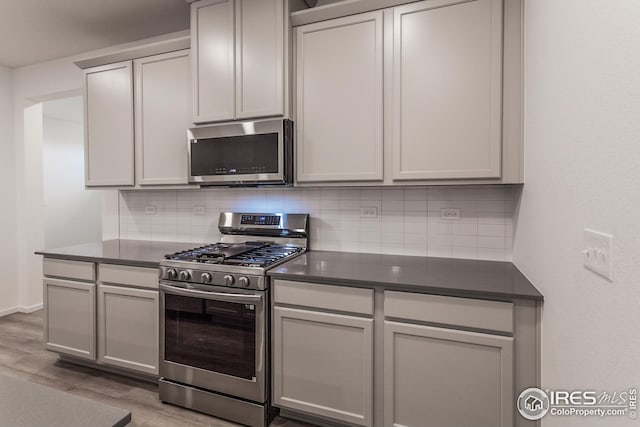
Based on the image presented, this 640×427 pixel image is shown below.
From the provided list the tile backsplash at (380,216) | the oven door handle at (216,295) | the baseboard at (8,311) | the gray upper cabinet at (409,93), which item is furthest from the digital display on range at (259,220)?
the baseboard at (8,311)

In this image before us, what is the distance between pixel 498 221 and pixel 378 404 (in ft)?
4.20

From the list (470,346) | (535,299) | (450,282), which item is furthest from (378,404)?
(535,299)

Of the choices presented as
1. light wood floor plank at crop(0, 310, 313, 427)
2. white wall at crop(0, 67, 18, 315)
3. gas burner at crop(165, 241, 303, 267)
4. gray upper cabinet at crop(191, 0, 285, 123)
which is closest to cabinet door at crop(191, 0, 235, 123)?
gray upper cabinet at crop(191, 0, 285, 123)

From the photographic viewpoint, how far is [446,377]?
5.28ft

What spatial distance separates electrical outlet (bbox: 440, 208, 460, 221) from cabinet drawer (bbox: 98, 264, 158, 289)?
1915 millimetres

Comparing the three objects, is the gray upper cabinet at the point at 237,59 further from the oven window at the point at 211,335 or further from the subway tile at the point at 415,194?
the oven window at the point at 211,335

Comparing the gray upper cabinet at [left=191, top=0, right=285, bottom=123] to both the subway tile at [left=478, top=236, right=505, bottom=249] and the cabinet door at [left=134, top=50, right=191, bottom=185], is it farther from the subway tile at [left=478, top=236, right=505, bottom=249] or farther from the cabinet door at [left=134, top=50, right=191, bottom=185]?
the subway tile at [left=478, top=236, right=505, bottom=249]

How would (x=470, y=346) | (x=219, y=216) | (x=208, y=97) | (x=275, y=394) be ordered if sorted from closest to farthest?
(x=470, y=346), (x=275, y=394), (x=208, y=97), (x=219, y=216)

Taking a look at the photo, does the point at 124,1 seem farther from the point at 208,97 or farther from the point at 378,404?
the point at 378,404

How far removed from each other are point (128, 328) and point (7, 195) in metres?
2.71

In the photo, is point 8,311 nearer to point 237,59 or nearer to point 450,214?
point 237,59

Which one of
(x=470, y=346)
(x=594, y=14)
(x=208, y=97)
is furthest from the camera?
(x=208, y=97)

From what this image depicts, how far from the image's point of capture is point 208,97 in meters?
2.39

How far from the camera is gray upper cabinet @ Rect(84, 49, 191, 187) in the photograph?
259 cm
